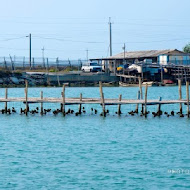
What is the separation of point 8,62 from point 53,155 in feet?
261

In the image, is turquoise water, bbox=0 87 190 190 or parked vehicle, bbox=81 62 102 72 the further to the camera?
parked vehicle, bbox=81 62 102 72

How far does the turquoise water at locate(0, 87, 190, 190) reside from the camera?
23038mm

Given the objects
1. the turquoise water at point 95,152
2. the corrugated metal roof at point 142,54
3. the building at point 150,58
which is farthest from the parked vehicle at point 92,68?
the turquoise water at point 95,152

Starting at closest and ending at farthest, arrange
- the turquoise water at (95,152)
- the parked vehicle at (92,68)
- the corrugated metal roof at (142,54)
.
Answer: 1. the turquoise water at (95,152)
2. the corrugated metal roof at (142,54)
3. the parked vehicle at (92,68)

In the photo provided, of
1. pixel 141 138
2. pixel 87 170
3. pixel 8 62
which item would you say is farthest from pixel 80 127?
pixel 8 62

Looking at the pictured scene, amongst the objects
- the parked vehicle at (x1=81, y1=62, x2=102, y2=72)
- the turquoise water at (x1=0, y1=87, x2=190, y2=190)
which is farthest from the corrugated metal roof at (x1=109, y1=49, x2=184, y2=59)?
the turquoise water at (x1=0, y1=87, x2=190, y2=190)

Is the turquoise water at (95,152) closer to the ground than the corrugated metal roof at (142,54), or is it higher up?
closer to the ground

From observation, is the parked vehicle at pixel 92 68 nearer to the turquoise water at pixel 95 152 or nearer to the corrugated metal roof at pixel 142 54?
the corrugated metal roof at pixel 142 54

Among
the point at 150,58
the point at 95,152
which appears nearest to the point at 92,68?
the point at 150,58

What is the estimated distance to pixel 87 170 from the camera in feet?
80.9

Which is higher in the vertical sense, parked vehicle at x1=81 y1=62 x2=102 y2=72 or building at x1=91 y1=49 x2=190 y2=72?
building at x1=91 y1=49 x2=190 y2=72

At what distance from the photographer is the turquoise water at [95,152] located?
907 inches

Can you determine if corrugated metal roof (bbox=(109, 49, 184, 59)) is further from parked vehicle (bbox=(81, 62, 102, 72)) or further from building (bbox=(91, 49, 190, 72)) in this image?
parked vehicle (bbox=(81, 62, 102, 72))

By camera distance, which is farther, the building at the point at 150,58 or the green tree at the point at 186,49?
the green tree at the point at 186,49
